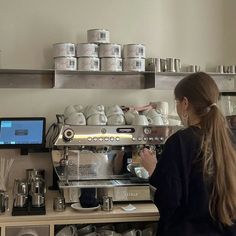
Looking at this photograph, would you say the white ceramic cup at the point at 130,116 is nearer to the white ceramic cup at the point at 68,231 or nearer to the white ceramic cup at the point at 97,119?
the white ceramic cup at the point at 97,119

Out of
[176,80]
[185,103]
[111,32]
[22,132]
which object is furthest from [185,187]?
[111,32]

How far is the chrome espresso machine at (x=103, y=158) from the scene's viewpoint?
1877mm

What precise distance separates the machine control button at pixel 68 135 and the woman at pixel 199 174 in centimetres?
61

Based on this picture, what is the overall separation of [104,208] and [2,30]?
124 cm

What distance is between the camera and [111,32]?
7.93 ft

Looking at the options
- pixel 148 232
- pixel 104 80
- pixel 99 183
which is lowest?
pixel 148 232

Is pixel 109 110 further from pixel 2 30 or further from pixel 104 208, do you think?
pixel 2 30

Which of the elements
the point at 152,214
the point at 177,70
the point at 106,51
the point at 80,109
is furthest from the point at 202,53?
the point at 152,214

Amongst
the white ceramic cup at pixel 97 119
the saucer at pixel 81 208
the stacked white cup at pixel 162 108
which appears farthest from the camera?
the stacked white cup at pixel 162 108

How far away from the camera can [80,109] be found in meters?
2.11

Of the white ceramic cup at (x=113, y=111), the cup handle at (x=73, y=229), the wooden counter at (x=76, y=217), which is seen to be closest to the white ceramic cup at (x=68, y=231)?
the cup handle at (x=73, y=229)

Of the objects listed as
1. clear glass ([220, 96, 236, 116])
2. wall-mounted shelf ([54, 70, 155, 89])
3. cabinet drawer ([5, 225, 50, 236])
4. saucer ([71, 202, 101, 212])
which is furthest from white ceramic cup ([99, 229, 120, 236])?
clear glass ([220, 96, 236, 116])

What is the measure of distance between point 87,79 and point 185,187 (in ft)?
3.88

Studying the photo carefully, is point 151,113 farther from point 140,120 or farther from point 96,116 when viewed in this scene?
point 96,116
